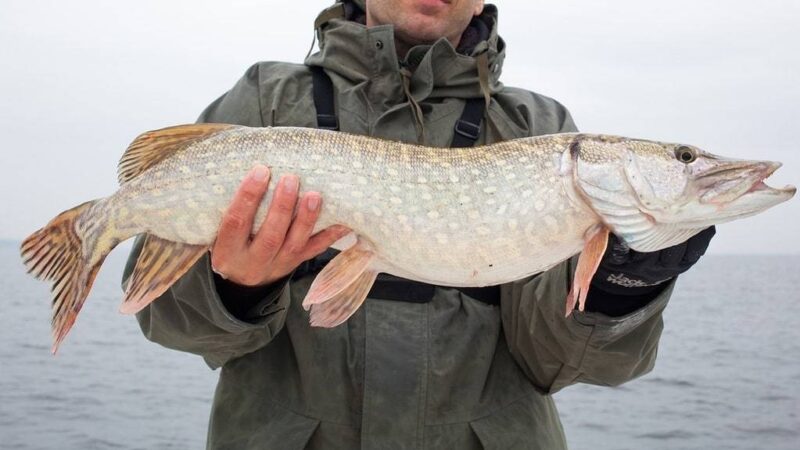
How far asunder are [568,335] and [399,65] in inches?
48.3

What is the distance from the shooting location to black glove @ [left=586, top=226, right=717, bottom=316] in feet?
7.84

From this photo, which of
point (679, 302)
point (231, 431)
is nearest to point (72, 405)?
point (231, 431)

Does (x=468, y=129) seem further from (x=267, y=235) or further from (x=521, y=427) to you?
(x=521, y=427)

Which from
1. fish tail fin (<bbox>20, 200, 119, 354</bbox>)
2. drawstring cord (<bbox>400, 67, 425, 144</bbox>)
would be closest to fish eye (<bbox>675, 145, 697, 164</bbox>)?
drawstring cord (<bbox>400, 67, 425, 144</bbox>)

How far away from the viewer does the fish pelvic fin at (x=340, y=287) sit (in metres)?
2.46

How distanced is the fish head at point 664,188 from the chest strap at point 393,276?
25.9 inches

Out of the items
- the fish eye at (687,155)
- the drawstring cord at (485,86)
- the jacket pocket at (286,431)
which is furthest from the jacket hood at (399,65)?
the jacket pocket at (286,431)

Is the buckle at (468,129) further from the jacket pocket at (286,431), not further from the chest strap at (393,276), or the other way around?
the jacket pocket at (286,431)

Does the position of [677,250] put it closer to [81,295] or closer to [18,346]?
[81,295]

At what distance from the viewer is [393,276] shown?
2.89 meters

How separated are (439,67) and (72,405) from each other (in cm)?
785

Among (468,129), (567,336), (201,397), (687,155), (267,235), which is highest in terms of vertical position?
(687,155)

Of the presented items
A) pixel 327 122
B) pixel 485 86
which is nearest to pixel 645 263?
pixel 485 86

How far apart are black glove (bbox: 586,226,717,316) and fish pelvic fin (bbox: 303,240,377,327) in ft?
2.40
